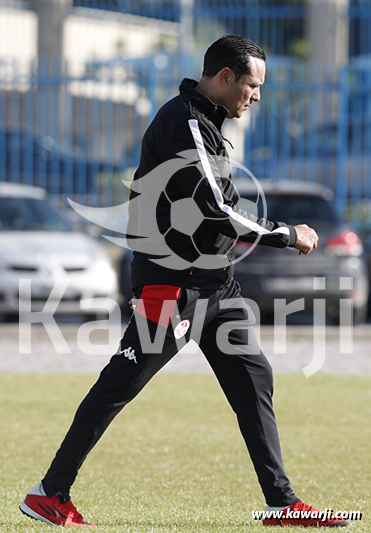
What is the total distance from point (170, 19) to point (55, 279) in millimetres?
14423

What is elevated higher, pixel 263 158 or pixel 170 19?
pixel 170 19

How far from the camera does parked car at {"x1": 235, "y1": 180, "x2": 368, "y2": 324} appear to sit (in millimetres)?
12156

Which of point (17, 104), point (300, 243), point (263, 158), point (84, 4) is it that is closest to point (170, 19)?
point (84, 4)

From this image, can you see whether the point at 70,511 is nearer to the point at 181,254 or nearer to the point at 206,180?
the point at 181,254

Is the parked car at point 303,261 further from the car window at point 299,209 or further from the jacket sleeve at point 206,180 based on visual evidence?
the jacket sleeve at point 206,180

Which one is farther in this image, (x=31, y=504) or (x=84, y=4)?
(x=84, y=4)

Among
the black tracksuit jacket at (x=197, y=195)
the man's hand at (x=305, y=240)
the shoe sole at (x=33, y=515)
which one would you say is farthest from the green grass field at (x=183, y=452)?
the man's hand at (x=305, y=240)

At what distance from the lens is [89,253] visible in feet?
41.8

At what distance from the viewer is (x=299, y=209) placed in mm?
12484

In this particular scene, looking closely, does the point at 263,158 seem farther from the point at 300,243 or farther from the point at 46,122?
the point at 300,243

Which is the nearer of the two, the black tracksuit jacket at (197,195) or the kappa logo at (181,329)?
the black tracksuit jacket at (197,195)

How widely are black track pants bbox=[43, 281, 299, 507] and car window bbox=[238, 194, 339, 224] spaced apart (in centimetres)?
789

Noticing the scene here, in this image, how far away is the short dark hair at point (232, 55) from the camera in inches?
168

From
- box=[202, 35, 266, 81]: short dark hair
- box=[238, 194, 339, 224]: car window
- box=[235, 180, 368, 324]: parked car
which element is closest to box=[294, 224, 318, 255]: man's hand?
box=[202, 35, 266, 81]: short dark hair
